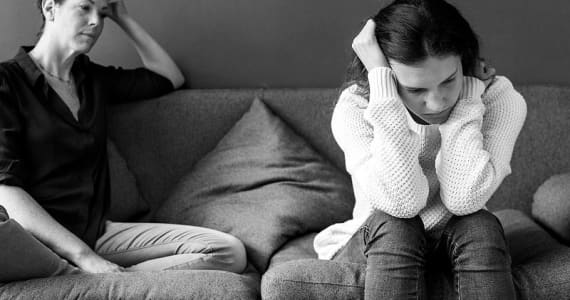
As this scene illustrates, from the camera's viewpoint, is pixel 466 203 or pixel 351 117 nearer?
Answer: pixel 466 203

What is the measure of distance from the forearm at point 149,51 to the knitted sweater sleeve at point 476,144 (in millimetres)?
1190

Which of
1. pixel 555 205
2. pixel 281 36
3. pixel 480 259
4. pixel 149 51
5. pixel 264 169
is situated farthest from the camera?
pixel 281 36

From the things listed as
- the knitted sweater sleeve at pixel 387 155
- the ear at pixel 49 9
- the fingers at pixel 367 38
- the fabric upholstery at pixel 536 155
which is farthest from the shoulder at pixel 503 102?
the ear at pixel 49 9

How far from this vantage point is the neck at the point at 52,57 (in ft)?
8.06

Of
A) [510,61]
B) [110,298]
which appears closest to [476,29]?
[510,61]

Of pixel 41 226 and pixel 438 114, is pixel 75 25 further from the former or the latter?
pixel 438 114

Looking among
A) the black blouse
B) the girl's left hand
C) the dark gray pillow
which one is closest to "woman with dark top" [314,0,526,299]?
the dark gray pillow

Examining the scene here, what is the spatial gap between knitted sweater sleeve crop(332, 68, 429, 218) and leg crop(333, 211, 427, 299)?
0.12 feet

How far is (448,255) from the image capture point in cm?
184

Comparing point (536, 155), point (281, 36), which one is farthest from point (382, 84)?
point (281, 36)

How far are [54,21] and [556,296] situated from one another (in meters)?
1.73

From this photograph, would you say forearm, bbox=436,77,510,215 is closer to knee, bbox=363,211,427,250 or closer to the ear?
knee, bbox=363,211,427,250

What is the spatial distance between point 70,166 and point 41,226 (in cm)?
27

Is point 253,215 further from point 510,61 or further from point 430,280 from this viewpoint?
Result: point 510,61
